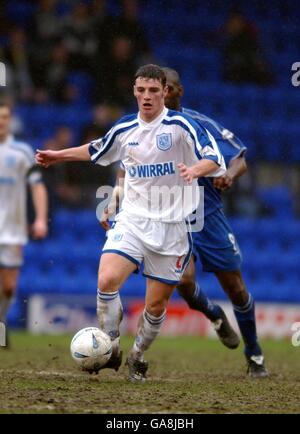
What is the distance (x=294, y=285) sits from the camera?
15227mm

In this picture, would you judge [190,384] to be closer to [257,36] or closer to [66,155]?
[66,155]

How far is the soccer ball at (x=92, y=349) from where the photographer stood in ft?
23.8

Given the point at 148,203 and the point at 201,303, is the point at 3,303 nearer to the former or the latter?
the point at 201,303

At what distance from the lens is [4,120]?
440 inches

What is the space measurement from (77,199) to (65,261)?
0.91 meters

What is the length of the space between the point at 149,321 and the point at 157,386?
1.60 feet

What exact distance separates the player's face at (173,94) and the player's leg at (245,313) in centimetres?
141

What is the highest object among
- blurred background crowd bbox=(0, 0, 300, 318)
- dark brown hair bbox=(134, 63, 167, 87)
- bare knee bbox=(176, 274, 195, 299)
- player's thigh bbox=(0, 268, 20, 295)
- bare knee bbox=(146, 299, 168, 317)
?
blurred background crowd bbox=(0, 0, 300, 318)

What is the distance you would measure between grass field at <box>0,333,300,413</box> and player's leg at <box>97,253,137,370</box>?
35 centimetres

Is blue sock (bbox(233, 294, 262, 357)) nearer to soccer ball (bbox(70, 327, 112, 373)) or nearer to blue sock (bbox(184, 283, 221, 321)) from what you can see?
blue sock (bbox(184, 283, 221, 321))

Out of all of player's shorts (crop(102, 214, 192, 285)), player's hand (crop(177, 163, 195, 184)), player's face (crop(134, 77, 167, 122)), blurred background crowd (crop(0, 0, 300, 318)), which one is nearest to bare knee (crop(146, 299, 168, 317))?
player's shorts (crop(102, 214, 192, 285))

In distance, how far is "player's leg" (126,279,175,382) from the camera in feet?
25.0

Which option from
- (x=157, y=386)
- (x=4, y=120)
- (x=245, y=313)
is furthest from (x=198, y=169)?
(x=4, y=120)

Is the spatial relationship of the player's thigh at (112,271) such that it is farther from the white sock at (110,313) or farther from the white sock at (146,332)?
the white sock at (146,332)
